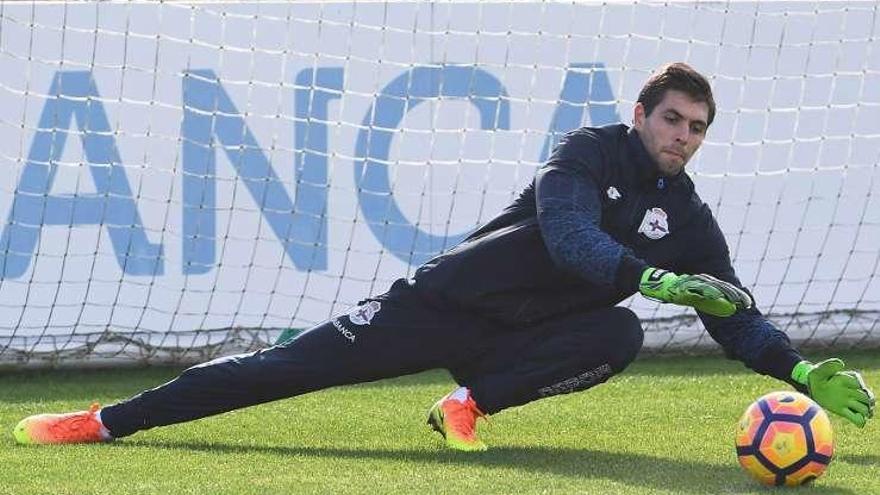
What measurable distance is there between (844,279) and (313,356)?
4.24 metres

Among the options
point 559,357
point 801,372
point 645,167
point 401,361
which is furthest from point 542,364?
point 801,372

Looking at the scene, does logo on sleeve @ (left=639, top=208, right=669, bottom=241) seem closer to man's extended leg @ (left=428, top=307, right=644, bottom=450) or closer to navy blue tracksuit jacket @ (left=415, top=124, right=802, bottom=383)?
navy blue tracksuit jacket @ (left=415, top=124, right=802, bottom=383)

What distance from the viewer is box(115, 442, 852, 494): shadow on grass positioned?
5867mm

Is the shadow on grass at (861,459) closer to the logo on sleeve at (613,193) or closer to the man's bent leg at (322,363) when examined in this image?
the logo on sleeve at (613,193)

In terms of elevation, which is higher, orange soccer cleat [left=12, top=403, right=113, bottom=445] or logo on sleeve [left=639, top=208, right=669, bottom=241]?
logo on sleeve [left=639, top=208, right=669, bottom=241]

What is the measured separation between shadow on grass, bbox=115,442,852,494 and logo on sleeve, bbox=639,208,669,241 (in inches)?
32.3

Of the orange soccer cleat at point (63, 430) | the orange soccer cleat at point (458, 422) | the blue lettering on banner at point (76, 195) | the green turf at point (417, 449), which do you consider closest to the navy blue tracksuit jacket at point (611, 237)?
the orange soccer cleat at point (458, 422)

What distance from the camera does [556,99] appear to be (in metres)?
9.92

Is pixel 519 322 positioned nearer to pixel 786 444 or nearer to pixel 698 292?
pixel 698 292

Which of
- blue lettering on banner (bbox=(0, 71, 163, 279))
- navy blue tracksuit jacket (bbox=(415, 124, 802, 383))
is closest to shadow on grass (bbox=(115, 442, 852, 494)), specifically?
navy blue tracksuit jacket (bbox=(415, 124, 802, 383))

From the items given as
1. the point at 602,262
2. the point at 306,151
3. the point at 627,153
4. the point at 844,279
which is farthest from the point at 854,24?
the point at 602,262

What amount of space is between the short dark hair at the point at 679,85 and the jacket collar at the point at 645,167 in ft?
0.41

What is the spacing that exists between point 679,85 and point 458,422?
4.88ft

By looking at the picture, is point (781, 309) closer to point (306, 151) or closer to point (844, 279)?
point (844, 279)
